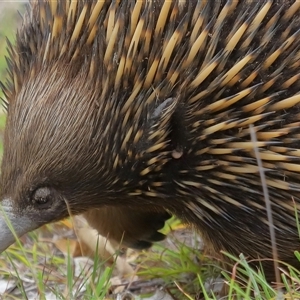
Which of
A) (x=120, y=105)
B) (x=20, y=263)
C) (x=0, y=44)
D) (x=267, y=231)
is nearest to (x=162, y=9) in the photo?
(x=120, y=105)

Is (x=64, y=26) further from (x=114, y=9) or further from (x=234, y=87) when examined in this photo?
(x=234, y=87)

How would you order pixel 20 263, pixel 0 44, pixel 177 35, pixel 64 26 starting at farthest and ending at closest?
pixel 0 44, pixel 20 263, pixel 64 26, pixel 177 35

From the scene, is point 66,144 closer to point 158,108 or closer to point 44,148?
point 44,148

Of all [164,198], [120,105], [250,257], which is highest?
[120,105]

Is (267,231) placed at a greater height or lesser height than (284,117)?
lesser

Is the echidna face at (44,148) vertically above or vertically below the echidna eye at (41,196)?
above

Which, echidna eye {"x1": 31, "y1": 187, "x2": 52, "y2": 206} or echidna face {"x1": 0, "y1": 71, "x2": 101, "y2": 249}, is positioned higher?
echidna face {"x1": 0, "y1": 71, "x2": 101, "y2": 249}

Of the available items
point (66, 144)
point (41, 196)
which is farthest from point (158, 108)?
point (41, 196)
